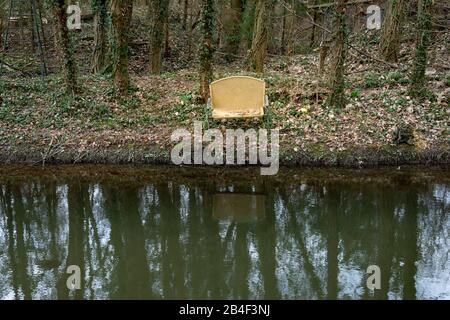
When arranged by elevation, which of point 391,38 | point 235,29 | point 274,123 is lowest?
point 274,123

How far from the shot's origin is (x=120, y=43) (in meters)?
11.4

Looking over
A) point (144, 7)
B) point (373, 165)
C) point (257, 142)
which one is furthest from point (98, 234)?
point (144, 7)

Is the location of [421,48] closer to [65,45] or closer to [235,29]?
[65,45]

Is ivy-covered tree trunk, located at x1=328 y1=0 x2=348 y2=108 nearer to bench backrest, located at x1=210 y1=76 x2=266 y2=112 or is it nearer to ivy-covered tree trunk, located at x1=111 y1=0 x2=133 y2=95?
bench backrest, located at x1=210 y1=76 x2=266 y2=112

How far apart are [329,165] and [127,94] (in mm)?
5241

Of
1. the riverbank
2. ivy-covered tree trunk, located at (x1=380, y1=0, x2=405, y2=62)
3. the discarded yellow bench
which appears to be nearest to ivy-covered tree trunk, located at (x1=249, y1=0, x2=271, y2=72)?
the riverbank

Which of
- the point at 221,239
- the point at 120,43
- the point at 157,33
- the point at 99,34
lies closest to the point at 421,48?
the point at 221,239

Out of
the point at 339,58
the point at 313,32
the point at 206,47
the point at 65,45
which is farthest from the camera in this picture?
the point at 313,32

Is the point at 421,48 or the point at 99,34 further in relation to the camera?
the point at 99,34

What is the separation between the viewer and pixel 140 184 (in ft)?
29.3

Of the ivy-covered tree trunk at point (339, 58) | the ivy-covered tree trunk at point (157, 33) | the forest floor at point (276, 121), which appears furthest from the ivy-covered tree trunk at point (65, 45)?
the ivy-covered tree trunk at point (339, 58)

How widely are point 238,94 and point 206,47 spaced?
1602 millimetres

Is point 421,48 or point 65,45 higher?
point 65,45
